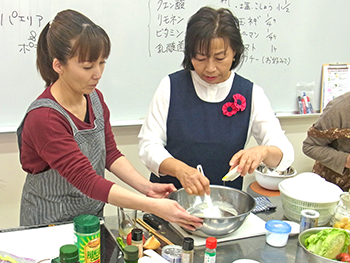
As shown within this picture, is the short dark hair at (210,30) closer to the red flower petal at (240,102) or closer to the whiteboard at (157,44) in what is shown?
the red flower petal at (240,102)

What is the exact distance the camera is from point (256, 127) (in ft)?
5.85

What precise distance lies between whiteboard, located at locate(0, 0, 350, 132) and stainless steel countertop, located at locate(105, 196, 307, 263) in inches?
48.1

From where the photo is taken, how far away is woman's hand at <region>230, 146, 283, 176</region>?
56.9 inches

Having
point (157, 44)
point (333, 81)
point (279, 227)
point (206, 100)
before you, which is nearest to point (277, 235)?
point (279, 227)

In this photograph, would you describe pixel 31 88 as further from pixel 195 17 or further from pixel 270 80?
pixel 270 80

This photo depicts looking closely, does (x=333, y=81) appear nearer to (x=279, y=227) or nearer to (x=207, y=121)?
(x=207, y=121)

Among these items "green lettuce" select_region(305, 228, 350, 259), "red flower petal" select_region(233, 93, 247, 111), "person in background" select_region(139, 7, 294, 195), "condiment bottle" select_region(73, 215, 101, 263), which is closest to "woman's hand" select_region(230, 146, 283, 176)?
"person in background" select_region(139, 7, 294, 195)

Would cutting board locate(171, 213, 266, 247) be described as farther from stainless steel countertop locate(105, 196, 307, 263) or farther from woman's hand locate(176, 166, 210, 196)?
woman's hand locate(176, 166, 210, 196)

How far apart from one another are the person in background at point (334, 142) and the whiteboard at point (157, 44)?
0.91m

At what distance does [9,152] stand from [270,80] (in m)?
1.99

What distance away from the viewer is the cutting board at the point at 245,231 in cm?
133

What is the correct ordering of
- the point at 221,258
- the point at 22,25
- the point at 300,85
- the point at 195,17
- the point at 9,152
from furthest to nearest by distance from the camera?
the point at 300,85 → the point at 9,152 → the point at 22,25 → the point at 195,17 → the point at 221,258

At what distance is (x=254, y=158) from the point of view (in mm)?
1490

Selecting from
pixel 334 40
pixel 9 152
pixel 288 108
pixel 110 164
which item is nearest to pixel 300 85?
pixel 288 108
